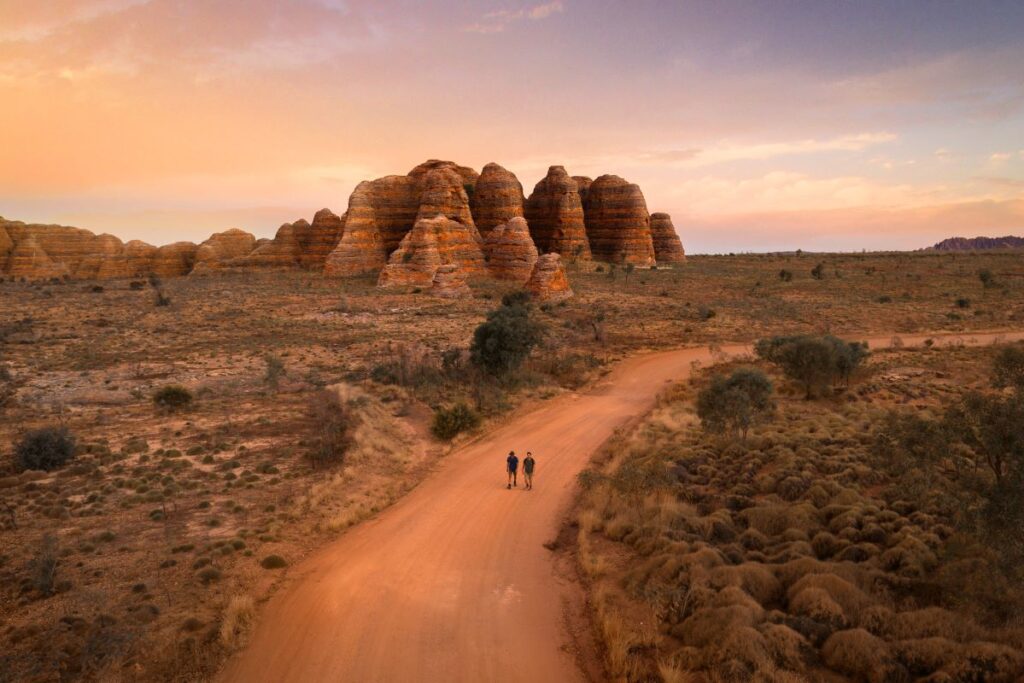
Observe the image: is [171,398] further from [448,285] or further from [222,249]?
[222,249]

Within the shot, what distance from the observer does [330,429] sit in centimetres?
1861

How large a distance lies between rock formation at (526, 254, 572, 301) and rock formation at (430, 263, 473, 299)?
6342mm

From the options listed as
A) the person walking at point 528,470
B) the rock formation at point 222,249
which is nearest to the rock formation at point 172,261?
the rock formation at point 222,249

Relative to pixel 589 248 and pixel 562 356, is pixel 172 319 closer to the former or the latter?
pixel 562 356

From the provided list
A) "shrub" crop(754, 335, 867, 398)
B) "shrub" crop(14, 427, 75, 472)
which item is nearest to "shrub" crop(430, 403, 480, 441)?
"shrub" crop(14, 427, 75, 472)

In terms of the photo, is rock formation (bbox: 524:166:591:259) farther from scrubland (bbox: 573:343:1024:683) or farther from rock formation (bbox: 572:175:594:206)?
scrubland (bbox: 573:343:1024:683)

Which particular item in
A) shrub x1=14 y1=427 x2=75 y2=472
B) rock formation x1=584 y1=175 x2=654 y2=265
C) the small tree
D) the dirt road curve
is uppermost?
rock formation x1=584 y1=175 x2=654 y2=265

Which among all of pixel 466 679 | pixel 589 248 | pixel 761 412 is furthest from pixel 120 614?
pixel 589 248

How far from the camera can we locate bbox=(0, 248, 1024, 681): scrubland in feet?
29.0

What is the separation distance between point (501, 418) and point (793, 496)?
449 inches

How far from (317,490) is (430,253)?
144ft

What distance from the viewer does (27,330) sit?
3519cm

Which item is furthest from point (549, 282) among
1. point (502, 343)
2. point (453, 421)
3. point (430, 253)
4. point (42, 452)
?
point (42, 452)

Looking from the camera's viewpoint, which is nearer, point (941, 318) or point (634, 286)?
point (941, 318)
